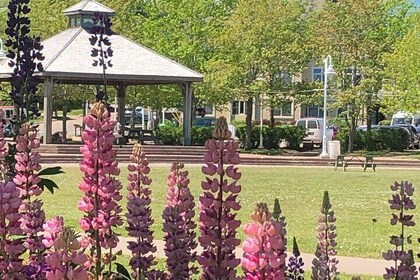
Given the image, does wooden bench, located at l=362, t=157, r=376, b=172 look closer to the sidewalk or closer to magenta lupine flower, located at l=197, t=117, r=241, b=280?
the sidewalk

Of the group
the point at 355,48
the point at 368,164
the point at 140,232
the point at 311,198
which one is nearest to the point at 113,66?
the point at 368,164

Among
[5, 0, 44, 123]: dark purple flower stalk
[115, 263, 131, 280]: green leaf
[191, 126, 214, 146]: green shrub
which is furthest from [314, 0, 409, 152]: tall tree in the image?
[115, 263, 131, 280]: green leaf

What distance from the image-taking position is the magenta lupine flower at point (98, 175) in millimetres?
2764

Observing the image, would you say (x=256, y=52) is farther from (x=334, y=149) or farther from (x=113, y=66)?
(x=113, y=66)

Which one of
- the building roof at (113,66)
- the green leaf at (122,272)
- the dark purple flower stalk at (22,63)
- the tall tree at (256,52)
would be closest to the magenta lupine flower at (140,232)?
the green leaf at (122,272)

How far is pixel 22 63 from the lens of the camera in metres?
5.41

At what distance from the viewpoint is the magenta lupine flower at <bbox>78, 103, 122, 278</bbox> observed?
9.07 ft

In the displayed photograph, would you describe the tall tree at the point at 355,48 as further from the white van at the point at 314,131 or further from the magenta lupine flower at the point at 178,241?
the magenta lupine flower at the point at 178,241

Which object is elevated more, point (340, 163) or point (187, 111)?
point (187, 111)

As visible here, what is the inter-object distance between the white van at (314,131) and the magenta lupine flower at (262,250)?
41.6 metres

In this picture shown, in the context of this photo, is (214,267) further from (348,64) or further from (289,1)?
(289,1)

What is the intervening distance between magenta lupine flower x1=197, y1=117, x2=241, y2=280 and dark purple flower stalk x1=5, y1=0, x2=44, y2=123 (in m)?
2.82

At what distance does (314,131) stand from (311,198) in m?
26.6

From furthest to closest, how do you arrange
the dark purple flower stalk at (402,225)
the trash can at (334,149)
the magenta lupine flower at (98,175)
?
the trash can at (334,149) < the dark purple flower stalk at (402,225) < the magenta lupine flower at (98,175)
